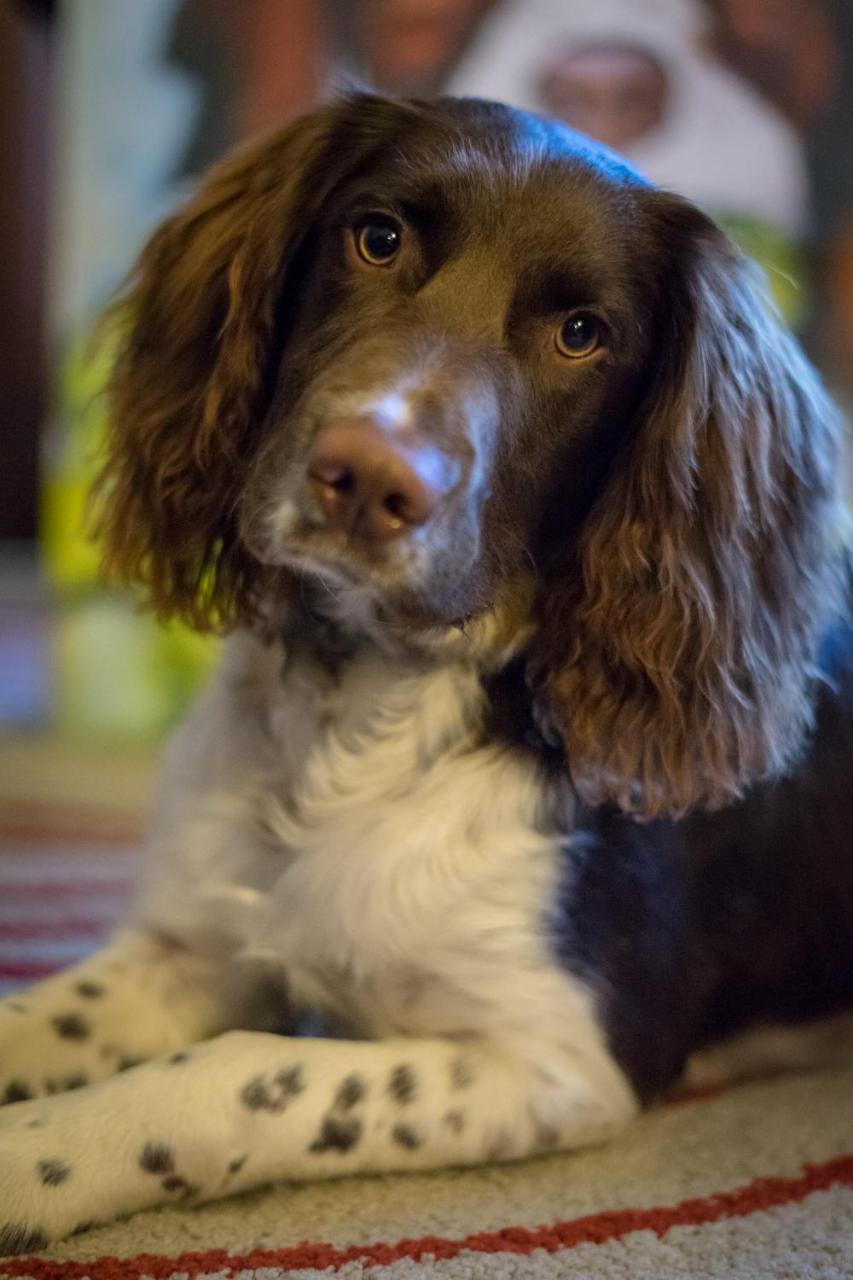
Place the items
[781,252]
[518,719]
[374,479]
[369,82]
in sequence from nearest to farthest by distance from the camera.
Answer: [374,479] < [518,719] < [369,82] < [781,252]

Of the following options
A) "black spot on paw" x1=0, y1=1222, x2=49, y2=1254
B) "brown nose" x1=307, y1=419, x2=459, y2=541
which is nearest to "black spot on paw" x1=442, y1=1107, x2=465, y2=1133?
"black spot on paw" x1=0, y1=1222, x2=49, y2=1254

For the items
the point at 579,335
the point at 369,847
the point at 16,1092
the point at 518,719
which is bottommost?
the point at 16,1092

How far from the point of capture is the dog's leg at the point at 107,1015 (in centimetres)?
138

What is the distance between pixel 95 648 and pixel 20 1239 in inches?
87.1

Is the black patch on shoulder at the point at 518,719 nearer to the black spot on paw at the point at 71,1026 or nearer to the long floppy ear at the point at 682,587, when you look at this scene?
the long floppy ear at the point at 682,587

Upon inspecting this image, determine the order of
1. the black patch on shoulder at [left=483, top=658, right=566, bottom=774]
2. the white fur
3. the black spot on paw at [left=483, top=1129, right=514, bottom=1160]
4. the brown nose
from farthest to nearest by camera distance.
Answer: the black patch on shoulder at [left=483, top=658, right=566, bottom=774]
the black spot on paw at [left=483, top=1129, right=514, bottom=1160]
the white fur
the brown nose

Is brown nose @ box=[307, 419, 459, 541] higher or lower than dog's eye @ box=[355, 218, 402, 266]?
lower

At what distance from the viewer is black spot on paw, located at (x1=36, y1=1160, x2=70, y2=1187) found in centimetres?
117

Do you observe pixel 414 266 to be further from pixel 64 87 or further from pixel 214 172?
pixel 64 87

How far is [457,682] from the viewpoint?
1465 millimetres

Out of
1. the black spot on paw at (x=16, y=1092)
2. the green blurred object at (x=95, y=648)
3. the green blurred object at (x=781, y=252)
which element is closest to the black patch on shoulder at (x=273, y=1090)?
the black spot on paw at (x=16, y=1092)

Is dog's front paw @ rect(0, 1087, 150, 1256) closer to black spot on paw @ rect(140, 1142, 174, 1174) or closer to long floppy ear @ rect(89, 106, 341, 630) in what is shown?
black spot on paw @ rect(140, 1142, 174, 1174)

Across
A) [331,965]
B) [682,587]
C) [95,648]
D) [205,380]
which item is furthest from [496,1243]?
[95,648]

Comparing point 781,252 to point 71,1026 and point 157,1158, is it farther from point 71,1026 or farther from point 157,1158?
point 157,1158
